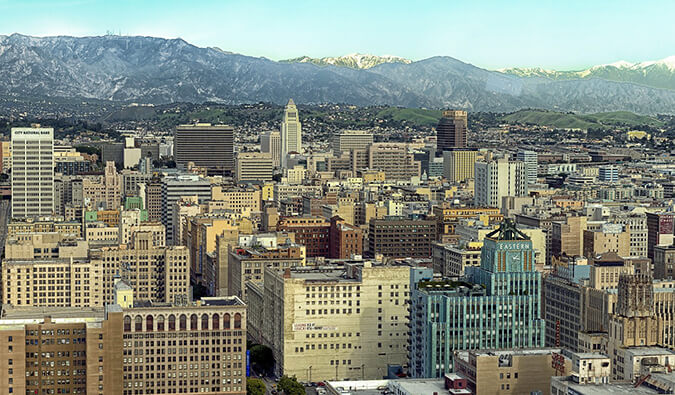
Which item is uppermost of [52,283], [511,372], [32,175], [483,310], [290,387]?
[32,175]

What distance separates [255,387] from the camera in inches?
3228

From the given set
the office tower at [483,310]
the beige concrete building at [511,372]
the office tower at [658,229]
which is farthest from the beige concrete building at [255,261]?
the office tower at [658,229]

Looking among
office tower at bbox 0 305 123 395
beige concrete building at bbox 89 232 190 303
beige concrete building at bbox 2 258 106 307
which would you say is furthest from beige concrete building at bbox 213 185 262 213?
office tower at bbox 0 305 123 395

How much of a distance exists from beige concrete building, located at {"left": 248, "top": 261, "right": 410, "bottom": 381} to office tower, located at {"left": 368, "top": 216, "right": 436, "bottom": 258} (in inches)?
1564

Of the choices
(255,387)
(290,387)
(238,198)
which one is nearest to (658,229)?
(238,198)

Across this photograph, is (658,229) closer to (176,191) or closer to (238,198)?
(238,198)

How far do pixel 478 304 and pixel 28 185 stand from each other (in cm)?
7924

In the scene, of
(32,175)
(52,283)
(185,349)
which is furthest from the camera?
(32,175)

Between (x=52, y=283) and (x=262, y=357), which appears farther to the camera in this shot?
(x=52, y=283)

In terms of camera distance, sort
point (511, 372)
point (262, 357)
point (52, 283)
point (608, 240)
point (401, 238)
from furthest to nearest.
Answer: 1. point (401, 238)
2. point (608, 240)
3. point (52, 283)
4. point (262, 357)
5. point (511, 372)

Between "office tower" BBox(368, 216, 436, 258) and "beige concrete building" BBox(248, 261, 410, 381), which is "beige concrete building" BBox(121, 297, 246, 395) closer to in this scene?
"beige concrete building" BBox(248, 261, 410, 381)

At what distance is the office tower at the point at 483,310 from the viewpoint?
78625mm

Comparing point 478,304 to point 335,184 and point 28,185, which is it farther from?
point 335,184

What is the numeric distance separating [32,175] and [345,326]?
222ft
